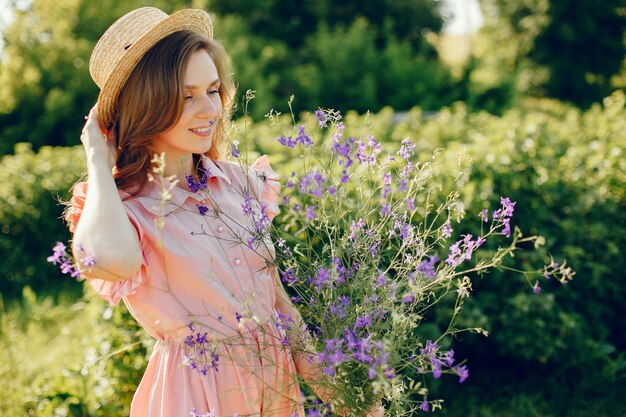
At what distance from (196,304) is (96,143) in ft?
1.79

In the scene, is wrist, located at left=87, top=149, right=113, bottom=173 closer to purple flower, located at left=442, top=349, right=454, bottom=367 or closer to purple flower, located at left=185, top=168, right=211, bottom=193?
purple flower, located at left=185, top=168, right=211, bottom=193

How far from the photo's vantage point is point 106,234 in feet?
5.47

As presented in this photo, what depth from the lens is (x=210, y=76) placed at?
6.47ft

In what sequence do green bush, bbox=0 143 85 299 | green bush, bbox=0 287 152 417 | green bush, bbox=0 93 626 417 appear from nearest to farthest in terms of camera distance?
green bush, bbox=0 287 152 417 → green bush, bbox=0 93 626 417 → green bush, bbox=0 143 85 299

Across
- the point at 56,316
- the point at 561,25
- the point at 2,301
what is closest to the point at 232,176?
the point at 56,316

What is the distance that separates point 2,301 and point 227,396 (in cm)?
455

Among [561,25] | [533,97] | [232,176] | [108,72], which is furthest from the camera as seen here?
[533,97]

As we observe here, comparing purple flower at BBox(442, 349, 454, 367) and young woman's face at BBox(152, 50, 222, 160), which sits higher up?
young woman's face at BBox(152, 50, 222, 160)

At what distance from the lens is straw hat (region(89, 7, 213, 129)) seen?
6.40 ft

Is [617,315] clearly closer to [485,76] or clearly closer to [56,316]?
[56,316]

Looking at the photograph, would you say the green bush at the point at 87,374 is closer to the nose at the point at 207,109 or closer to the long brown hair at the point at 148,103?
the long brown hair at the point at 148,103

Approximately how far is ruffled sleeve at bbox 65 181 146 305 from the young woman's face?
0.88ft

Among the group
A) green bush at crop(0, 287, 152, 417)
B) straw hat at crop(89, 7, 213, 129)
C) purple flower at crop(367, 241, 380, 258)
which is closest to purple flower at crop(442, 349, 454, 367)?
purple flower at crop(367, 241, 380, 258)

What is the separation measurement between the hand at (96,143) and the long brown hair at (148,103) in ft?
0.17
